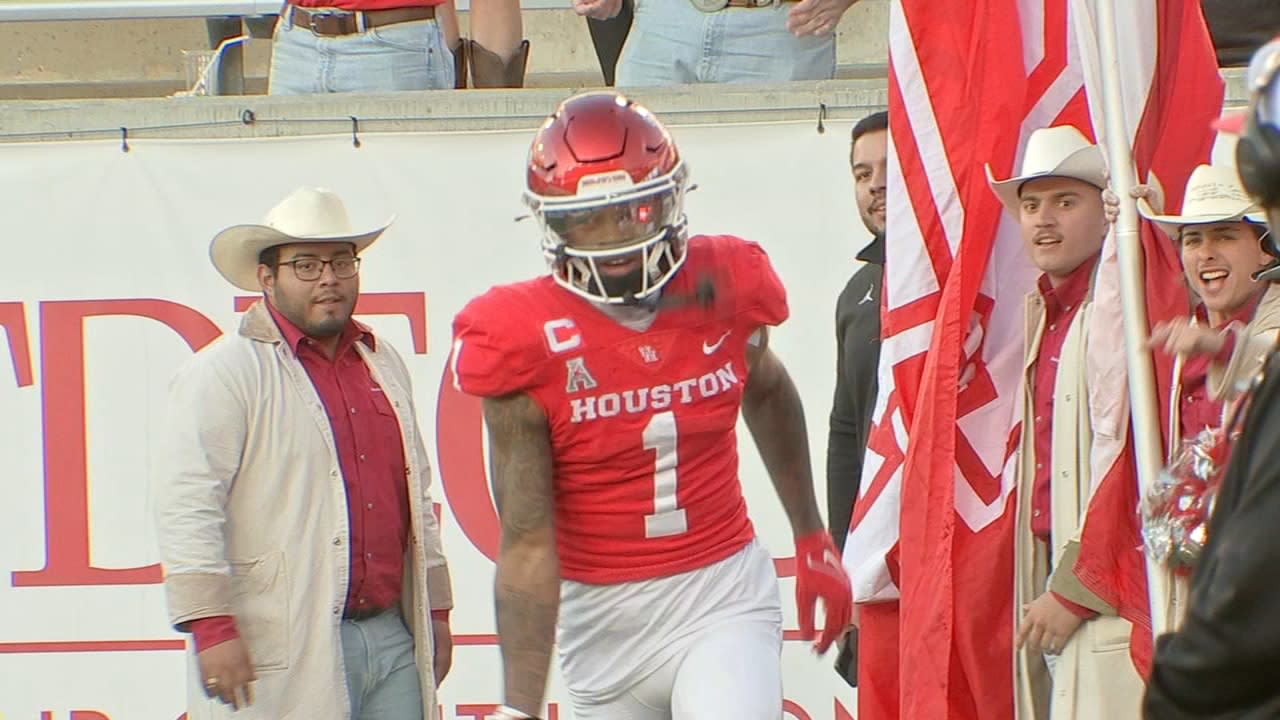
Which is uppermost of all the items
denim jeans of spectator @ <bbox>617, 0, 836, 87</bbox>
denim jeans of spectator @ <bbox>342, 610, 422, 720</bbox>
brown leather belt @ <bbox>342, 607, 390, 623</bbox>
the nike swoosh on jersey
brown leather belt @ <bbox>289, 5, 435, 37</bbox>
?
brown leather belt @ <bbox>289, 5, 435, 37</bbox>

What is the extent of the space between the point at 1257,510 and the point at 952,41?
2.86 m

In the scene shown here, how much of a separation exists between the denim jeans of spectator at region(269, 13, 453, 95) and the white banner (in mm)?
306

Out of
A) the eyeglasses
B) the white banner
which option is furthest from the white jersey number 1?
the white banner

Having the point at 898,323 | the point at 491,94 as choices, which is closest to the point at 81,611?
the point at 491,94

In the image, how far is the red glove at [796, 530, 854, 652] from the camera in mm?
4125

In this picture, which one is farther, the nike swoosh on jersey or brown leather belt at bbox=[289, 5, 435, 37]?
brown leather belt at bbox=[289, 5, 435, 37]

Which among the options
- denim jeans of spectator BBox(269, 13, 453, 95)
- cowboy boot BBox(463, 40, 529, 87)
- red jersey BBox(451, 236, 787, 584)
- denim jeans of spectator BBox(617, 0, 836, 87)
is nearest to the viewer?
red jersey BBox(451, 236, 787, 584)

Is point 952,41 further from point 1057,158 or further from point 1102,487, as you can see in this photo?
point 1102,487

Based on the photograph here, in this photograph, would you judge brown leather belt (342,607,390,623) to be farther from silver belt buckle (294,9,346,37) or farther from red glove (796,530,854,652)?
silver belt buckle (294,9,346,37)

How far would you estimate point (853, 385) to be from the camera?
5.17 meters

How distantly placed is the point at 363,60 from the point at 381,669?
216cm

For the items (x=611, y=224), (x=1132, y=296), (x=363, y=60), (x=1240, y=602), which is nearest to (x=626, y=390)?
(x=611, y=224)

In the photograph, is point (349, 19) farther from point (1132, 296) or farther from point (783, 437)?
point (1132, 296)

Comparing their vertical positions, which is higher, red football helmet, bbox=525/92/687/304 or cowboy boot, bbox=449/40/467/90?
cowboy boot, bbox=449/40/467/90
